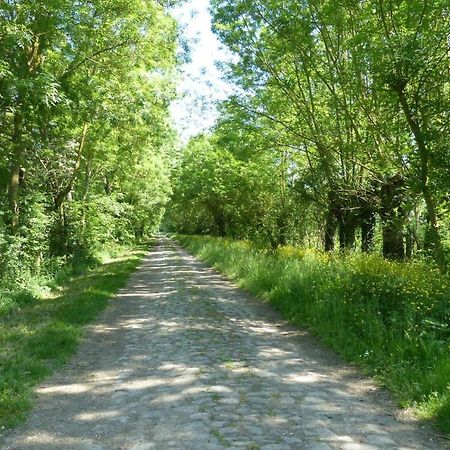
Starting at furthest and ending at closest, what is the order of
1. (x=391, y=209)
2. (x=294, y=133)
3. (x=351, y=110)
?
(x=391, y=209) → (x=294, y=133) → (x=351, y=110)

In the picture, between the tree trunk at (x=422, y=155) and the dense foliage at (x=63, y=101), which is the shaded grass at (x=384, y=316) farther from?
the dense foliage at (x=63, y=101)

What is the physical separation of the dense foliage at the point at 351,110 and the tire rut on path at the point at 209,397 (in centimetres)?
376

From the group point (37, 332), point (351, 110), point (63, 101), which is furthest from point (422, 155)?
point (63, 101)

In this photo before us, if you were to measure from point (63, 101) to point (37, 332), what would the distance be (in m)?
6.40

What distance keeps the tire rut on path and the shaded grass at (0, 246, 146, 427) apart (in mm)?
251

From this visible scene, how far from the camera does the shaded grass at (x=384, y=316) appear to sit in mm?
5816

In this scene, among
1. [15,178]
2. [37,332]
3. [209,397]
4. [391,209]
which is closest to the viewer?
[209,397]

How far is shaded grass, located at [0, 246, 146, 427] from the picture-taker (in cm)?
589

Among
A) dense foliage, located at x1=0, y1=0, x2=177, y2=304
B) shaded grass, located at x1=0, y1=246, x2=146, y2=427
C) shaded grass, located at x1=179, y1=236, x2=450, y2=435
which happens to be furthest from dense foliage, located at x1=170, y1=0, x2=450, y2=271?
shaded grass, located at x1=0, y1=246, x2=146, y2=427

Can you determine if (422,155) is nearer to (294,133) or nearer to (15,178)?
(294,133)

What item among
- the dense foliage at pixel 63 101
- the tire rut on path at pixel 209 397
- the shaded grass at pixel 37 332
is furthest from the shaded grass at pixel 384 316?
the dense foliage at pixel 63 101

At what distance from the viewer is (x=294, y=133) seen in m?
12.9

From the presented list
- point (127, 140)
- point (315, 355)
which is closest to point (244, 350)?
point (315, 355)

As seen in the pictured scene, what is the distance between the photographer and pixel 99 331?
954 centimetres
